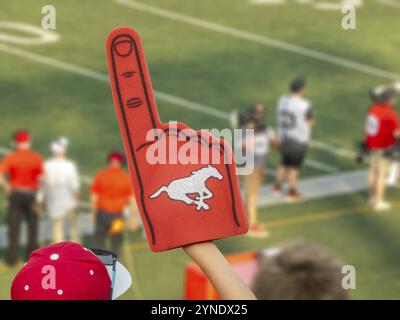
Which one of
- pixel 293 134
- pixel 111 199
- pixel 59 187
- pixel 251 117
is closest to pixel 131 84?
pixel 111 199

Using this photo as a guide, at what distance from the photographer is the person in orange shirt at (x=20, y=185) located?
11602 millimetres

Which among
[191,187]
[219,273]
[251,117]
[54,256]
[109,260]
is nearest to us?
[219,273]

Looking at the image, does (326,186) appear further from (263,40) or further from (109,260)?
(109,260)

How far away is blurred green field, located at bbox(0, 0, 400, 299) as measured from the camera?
12.5 meters

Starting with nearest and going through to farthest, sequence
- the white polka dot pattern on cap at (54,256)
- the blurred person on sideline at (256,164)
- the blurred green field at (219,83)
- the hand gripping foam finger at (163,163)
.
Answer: the hand gripping foam finger at (163,163), the white polka dot pattern on cap at (54,256), the blurred green field at (219,83), the blurred person on sideline at (256,164)

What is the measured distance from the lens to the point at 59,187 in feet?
38.4

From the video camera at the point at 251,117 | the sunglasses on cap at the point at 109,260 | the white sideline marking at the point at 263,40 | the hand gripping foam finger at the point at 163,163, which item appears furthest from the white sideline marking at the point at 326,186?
the hand gripping foam finger at the point at 163,163

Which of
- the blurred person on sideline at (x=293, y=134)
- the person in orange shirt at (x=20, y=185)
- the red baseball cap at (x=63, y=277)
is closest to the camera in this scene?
the red baseball cap at (x=63, y=277)

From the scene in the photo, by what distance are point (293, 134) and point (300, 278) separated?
11421 mm

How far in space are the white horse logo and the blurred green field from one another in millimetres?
8473

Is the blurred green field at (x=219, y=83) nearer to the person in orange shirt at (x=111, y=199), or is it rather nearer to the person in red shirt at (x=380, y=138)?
the person in red shirt at (x=380, y=138)

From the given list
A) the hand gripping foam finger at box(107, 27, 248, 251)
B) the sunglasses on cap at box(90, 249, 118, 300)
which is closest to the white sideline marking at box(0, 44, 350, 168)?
the sunglasses on cap at box(90, 249, 118, 300)

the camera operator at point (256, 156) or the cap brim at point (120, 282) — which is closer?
the cap brim at point (120, 282)

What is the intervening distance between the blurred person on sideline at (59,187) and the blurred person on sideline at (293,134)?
10.1 feet
